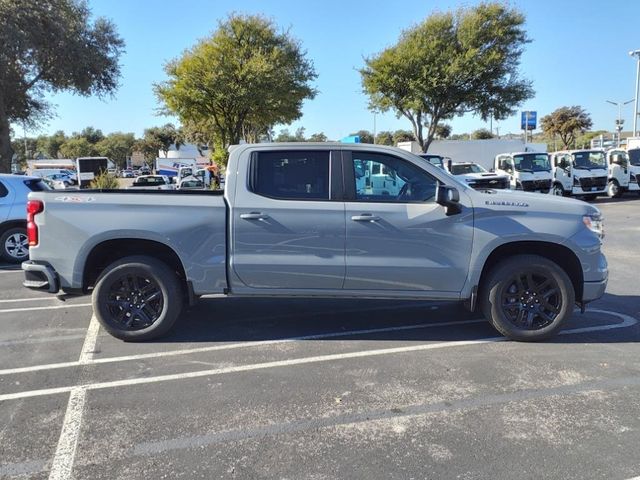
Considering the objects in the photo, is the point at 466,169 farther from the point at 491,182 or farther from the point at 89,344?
the point at 89,344

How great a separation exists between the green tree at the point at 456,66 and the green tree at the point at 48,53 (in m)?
14.3

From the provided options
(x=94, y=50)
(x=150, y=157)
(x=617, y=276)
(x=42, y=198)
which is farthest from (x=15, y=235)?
(x=150, y=157)

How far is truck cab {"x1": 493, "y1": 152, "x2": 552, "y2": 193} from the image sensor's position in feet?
68.4

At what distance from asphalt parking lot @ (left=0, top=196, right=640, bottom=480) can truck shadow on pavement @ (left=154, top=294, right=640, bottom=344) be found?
0.03 m

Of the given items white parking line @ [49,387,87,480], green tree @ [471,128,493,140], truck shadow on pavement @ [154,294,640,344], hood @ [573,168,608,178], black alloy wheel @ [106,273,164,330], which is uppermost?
green tree @ [471,128,493,140]

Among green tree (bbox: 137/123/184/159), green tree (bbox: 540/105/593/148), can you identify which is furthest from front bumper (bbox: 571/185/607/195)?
green tree (bbox: 137/123/184/159)

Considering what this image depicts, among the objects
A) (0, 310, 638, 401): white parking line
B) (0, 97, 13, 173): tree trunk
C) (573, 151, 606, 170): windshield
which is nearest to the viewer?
(0, 310, 638, 401): white parking line

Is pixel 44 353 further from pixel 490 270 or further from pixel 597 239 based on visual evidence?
pixel 597 239

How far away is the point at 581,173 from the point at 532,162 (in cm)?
225

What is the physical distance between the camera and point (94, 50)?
73.4 ft

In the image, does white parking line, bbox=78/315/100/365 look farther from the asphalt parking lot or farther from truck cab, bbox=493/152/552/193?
truck cab, bbox=493/152/552/193

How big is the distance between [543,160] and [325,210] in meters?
19.2

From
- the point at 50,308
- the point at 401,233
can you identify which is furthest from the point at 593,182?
the point at 50,308

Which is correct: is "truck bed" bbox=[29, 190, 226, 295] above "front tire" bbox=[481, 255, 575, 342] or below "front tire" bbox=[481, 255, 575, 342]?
above
